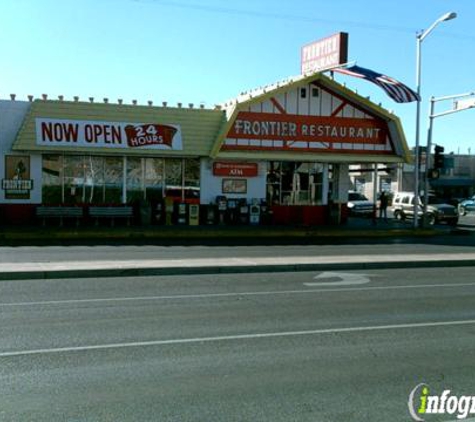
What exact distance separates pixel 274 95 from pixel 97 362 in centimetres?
2296

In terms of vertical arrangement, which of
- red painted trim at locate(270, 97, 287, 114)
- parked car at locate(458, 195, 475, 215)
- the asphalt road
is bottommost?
the asphalt road

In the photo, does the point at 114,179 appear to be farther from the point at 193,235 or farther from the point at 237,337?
the point at 237,337

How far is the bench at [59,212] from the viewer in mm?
25672

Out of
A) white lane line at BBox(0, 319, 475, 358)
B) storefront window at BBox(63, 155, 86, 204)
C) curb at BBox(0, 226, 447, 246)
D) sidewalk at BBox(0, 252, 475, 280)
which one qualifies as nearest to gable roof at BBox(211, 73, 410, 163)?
curb at BBox(0, 226, 447, 246)

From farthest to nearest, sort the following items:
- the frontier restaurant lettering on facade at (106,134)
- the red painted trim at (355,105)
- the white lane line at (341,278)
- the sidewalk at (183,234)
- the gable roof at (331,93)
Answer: the red painted trim at (355,105)
the gable roof at (331,93)
the frontier restaurant lettering on facade at (106,134)
the sidewalk at (183,234)
the white lane line at (341,278)

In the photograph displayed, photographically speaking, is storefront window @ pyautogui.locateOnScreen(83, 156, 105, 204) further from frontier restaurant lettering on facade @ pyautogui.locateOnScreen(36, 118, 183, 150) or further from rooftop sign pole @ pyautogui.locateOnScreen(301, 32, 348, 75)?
rooftop sign pole @ pyautogui.locateOnScreen(301, 32, 348, 75)

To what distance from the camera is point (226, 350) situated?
6.95 m

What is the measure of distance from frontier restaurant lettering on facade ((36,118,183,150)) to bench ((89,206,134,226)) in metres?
2.64

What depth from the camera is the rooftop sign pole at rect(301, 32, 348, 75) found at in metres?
31.3

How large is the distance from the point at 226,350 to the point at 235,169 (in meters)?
21.9

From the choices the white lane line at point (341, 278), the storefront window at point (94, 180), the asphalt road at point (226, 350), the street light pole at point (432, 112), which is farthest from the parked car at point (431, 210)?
the asphalt road at point (226, 350)

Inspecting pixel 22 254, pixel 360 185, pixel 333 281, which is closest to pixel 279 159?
pixel 22 254

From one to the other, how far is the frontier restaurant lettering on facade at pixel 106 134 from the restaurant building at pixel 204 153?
4 centimetres

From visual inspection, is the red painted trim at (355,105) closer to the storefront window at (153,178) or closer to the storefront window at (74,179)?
the storefront window at (153,178)
